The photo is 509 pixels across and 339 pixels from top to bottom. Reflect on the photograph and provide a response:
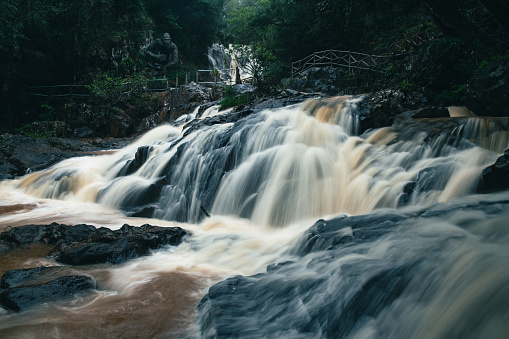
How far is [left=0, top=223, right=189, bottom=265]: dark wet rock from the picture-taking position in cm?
400

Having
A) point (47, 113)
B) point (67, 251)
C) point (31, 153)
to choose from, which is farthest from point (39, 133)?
point (67, 251)

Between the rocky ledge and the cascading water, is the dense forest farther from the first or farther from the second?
the rocky ledge

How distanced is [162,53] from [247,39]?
7.95 meters

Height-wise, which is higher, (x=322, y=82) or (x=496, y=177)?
(x=322, y=82)

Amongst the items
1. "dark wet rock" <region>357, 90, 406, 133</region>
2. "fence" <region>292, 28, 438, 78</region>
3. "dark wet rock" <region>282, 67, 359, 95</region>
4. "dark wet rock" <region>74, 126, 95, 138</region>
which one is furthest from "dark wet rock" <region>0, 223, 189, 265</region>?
"dark wet rock" <region>74, 126, 95, 138</region>

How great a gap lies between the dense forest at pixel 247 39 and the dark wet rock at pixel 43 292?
975 centimetres

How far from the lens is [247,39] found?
82.8 ft

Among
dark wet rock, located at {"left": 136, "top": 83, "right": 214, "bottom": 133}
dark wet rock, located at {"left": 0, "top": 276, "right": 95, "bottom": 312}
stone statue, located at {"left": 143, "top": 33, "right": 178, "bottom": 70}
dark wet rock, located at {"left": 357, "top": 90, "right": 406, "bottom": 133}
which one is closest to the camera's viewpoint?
dark wet rock, located at {"left": 0, "top": 276, "right": 95, "bottom": 312}

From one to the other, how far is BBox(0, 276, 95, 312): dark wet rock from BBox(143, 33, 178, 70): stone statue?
26.9 meters

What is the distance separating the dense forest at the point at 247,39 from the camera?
32.5 ft

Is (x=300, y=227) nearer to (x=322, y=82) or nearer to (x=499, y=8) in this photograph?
(x=499, y=8)

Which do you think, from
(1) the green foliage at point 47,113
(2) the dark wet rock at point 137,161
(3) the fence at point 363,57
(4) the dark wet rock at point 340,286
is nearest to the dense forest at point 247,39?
(3) the fence at point 363,57

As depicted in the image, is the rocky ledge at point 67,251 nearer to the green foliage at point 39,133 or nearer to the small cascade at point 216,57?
the green foliage at point 39,133

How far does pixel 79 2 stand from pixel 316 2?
13928mm
